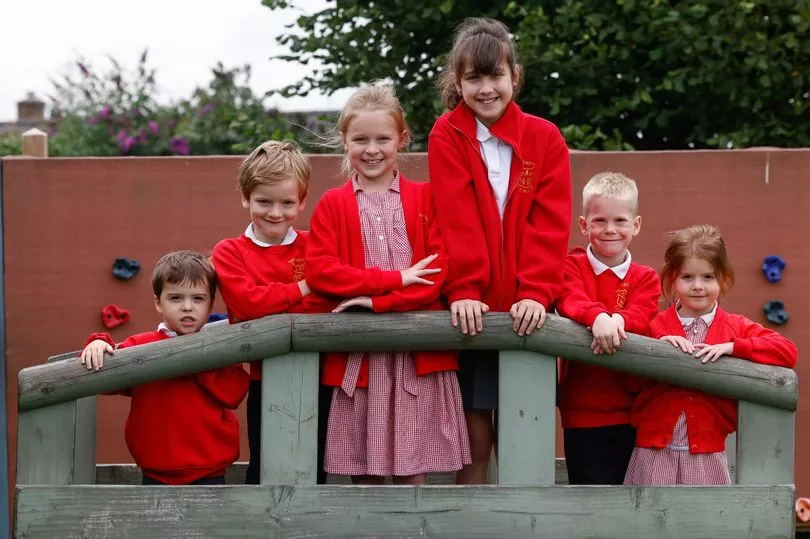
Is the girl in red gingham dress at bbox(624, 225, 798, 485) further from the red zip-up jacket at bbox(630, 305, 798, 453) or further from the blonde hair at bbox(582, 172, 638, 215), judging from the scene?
the blonde hair at bbox(582, 172, 638, 215)

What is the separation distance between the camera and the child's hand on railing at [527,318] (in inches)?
128

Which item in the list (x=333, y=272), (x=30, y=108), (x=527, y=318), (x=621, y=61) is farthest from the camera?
(x=30, y=108)

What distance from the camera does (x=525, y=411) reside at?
3283 millimetres

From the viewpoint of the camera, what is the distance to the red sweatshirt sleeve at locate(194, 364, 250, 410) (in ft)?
11.7

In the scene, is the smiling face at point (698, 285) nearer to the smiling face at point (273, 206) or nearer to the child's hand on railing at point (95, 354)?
the smiling face at point (273, 206)

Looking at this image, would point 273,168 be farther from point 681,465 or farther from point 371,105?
point 681,465

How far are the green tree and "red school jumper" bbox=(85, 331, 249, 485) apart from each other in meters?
3.07

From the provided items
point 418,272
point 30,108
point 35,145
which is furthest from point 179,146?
point 30,108

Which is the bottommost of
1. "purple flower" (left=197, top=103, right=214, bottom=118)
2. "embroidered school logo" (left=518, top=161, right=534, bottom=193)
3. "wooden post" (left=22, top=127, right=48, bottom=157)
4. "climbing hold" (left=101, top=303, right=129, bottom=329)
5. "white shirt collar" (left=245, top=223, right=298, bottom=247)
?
"climbing hold" (left=101, top=303, right=129, bottom=329)

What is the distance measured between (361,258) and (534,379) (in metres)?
0.64

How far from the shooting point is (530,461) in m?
3.31

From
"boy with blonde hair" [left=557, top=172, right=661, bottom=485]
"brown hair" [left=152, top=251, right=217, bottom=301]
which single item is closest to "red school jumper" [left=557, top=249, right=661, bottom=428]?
"boy with blonde hair" [left=557, top=172, right=661, bottom=485]

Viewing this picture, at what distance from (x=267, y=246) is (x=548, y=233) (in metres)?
0.87

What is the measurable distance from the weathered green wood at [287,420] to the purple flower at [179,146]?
258 inches
